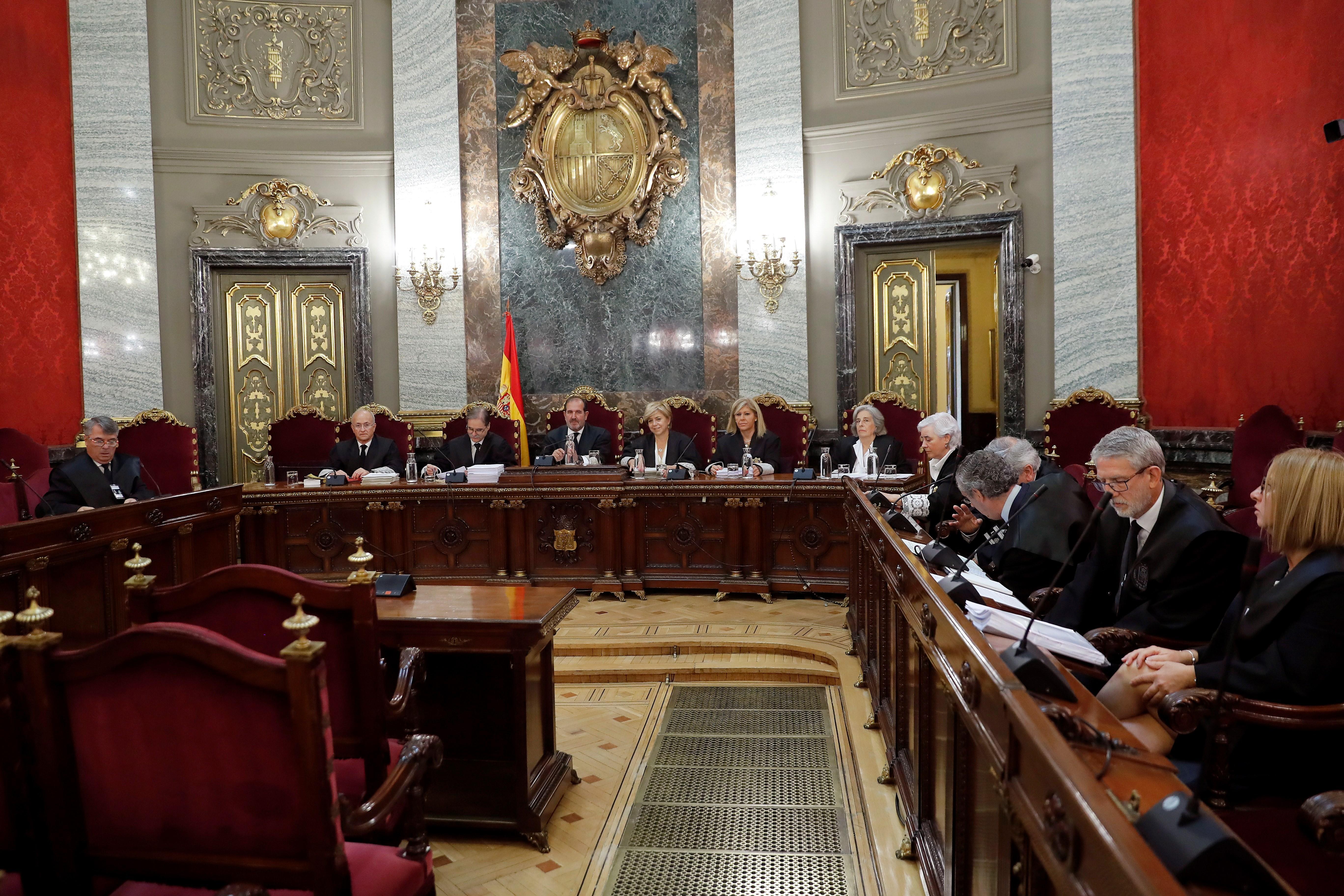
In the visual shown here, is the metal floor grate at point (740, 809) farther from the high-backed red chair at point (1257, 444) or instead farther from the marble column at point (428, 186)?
the marble column at point (428, 186)

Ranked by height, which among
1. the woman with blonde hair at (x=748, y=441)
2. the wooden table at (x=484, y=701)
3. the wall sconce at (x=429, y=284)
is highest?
the wall sconce at (x=429, y=284)

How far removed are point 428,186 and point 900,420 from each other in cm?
459

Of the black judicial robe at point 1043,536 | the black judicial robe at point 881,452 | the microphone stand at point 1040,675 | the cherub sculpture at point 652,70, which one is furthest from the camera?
the cherub sculpture at point 652,70

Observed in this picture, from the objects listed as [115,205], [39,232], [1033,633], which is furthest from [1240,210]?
[39,232]

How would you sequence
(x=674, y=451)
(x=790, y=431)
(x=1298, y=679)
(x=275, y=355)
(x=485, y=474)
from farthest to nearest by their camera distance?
1. (x=275, y=355)
2. (x=790, y=431)
3. (x=674, y=451)
4. (x=485, y=474)
5. (x=1298, y=679)

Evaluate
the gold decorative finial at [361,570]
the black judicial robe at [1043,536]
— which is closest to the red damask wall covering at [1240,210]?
the black judicial robe at [1043,536]

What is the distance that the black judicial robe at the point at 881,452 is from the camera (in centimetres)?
630

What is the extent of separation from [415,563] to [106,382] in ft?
12.2

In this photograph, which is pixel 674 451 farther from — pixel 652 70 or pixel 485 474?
pixel 652 70

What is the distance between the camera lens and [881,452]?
6363mm

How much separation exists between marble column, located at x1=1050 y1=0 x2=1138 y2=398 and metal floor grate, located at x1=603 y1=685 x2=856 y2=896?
4215 millimetres

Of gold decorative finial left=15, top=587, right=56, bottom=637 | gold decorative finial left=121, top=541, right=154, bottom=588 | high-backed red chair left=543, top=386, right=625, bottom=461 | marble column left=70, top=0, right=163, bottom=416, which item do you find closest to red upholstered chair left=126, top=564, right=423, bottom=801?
gold decorative finial left=121, top=541, right=154, bottom=588

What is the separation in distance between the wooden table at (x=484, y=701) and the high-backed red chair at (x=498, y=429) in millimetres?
4338

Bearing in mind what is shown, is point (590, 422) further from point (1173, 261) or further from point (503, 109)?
point (1173, 261)
